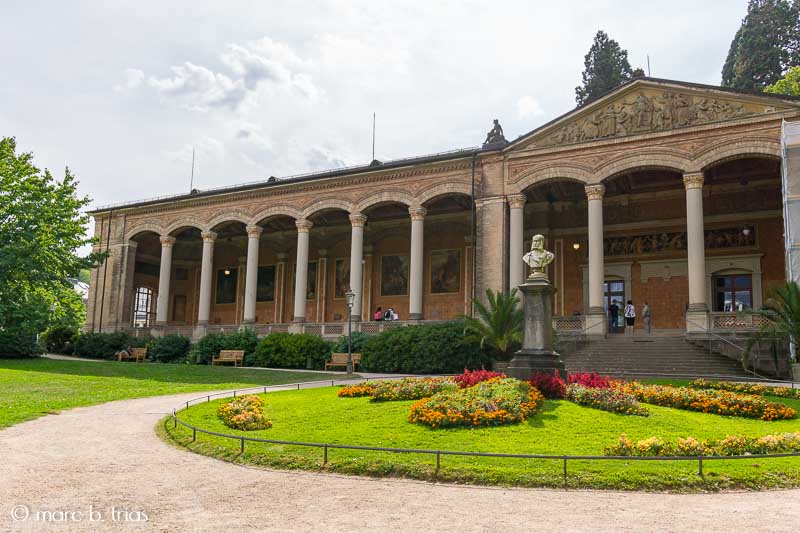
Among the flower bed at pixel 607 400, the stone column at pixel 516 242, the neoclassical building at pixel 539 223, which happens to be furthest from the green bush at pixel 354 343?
the flower bed at pixel 607 400

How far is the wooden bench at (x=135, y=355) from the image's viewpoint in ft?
103

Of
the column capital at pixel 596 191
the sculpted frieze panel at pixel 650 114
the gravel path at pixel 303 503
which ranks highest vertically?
the sculpted frieze panel at pixel 650 114

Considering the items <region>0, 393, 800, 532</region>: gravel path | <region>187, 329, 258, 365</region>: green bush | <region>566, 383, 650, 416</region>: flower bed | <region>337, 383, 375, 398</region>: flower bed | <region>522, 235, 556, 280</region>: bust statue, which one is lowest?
<region>0, 393, 800, 532</region>: gravel path

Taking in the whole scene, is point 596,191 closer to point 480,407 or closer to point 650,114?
point 650,114

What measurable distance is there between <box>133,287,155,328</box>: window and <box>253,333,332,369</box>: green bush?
18017 mm

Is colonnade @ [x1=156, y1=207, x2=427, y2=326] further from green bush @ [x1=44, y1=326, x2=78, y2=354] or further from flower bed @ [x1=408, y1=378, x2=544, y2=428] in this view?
flower bed @ [x1=408, y1=378, x2=544, y2=428]

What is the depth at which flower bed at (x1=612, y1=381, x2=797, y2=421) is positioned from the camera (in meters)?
11.6

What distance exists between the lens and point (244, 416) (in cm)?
1105

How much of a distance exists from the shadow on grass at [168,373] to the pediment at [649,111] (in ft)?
44.9

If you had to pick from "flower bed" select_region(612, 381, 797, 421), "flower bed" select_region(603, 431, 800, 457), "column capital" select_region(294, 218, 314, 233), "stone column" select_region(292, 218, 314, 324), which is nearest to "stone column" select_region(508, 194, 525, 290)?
"stone column" select_region(292, 218, 314, 324)

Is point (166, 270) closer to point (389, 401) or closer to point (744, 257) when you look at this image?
point (389, 401)

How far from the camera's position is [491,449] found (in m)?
8.74

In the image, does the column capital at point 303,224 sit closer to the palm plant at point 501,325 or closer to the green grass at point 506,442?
the palm plant at point 501,325

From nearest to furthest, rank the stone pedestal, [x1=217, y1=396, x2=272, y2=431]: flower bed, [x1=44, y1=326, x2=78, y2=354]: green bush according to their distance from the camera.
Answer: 1. [x1=217, y1=396, x2=272, y2=431]: flower bed
2. the stone pedestal
3. [x1=44, y1=326, x2=78, y2=354]: green bush
